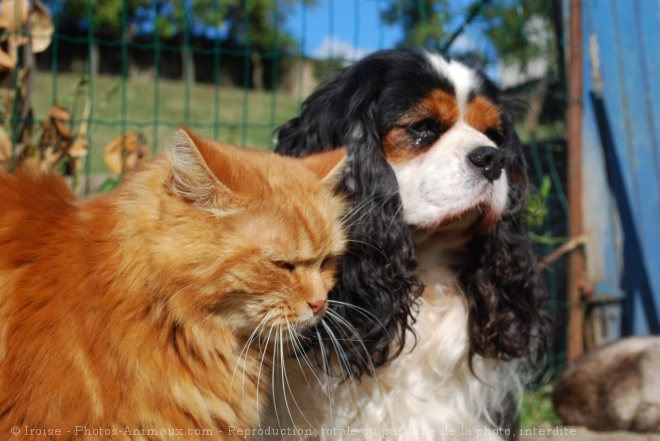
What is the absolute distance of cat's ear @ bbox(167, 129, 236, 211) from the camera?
5.09ft

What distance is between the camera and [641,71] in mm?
4062

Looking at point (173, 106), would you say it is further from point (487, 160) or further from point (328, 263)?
point (328, 263)

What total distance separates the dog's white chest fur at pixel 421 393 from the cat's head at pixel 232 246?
0.69 meters

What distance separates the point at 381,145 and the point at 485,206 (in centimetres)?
43

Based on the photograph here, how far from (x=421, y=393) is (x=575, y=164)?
2094 mm

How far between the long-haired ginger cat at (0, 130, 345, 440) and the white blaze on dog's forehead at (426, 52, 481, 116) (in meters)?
0.92

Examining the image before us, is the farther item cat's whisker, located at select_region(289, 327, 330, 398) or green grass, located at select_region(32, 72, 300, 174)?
green grass, located at select_region(32, 72, 300, 174)

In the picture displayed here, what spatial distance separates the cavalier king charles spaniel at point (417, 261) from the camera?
232cm

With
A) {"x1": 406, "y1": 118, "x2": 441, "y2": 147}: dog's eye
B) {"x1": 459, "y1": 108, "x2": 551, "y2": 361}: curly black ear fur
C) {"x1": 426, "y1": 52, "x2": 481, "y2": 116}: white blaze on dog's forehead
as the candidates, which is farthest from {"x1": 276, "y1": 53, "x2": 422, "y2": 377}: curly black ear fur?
{"x1": 459, "y1": 108, "x2": 551, "y2": 361}: curly black ear fur

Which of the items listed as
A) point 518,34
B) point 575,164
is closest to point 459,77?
point 575,164

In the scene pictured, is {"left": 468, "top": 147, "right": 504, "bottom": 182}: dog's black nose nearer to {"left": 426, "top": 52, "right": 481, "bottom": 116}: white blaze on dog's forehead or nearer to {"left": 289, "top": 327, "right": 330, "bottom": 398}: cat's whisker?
{"left": 426, "top": 52, "right": 481, "bottom": 116}: white blaze on dog's forehead

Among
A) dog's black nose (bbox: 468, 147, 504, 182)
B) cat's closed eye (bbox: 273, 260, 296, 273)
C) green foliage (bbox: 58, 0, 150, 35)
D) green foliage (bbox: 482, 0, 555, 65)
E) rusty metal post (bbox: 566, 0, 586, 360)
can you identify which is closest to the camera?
cat's closed eye (bbox: 273, 260, 296, 273)

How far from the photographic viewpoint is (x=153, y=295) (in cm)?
166

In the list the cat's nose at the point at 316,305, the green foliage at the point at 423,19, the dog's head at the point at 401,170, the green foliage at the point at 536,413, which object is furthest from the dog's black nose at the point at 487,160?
the green foliage at the point at 536,413
